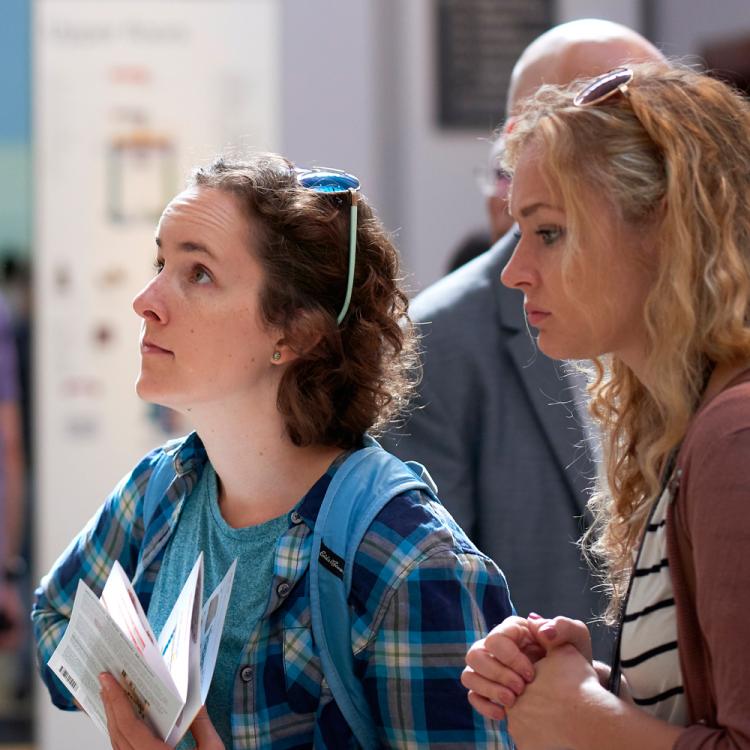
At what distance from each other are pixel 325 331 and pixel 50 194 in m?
2.94

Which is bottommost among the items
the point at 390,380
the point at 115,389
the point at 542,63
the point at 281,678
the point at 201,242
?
the point at 115,389

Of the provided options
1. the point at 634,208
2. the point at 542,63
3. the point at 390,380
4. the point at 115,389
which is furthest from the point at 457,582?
the point at 115,389

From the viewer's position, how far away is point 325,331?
6.13ft

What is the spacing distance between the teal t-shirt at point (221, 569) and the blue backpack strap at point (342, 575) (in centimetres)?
10

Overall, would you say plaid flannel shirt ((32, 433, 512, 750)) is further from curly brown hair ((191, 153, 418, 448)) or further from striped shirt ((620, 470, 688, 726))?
striped shirt ((620, 470, 688, 726))

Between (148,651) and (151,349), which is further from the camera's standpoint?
(151,349)

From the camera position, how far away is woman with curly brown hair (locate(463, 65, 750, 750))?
119cm

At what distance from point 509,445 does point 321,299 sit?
56 cm

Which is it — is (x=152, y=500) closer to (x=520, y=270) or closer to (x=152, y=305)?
(x=152, y=305)

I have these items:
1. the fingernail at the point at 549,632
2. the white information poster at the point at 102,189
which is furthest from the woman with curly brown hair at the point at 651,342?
the white information poster at the point at 102,189

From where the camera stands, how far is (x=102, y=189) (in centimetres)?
457

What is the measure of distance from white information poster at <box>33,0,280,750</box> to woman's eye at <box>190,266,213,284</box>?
2.72 meters

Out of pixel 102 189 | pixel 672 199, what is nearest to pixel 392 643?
pixel 672 199

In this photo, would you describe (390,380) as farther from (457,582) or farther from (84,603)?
(84,603)
